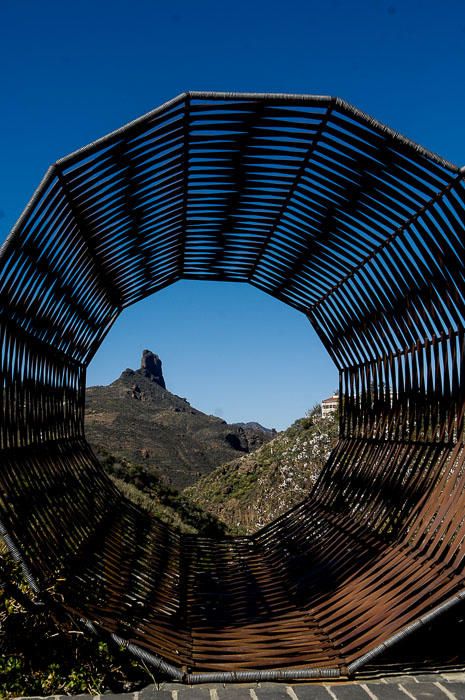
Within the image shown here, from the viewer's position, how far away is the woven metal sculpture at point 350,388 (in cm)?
422

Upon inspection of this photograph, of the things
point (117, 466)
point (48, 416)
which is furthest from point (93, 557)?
point (117, 466)

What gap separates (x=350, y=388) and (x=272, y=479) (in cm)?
1393

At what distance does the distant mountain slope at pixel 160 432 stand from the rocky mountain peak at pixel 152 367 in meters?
5.00

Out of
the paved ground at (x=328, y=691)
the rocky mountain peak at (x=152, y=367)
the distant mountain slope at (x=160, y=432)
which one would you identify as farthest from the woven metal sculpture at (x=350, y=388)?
the rocky mountain peak at (x=152, y=367)

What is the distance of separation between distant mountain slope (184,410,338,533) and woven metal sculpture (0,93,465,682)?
9990mm

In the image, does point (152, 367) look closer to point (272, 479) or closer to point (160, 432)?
point (160, 432)

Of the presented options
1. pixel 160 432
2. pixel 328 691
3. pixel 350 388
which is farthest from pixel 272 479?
A: pixel 160 432

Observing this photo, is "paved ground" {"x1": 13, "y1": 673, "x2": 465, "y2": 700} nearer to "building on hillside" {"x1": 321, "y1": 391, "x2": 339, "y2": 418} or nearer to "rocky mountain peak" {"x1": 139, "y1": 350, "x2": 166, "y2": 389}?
"building on hillside" {"x1": 321, "y1": 391, "x2": 339, "y2": 418}

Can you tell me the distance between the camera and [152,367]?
70188 millimetres

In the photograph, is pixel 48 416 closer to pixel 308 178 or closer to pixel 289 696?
pixel 308 178

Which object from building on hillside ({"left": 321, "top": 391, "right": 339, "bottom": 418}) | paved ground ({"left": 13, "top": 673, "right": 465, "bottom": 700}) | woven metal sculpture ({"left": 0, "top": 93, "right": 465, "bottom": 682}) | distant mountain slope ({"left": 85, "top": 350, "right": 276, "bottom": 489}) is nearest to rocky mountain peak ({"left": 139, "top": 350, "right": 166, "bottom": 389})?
distant mountain slope ({"left": 85, "top": 350, "right": 276, "bottom": 489})

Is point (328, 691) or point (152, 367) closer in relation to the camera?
point (328, 691)

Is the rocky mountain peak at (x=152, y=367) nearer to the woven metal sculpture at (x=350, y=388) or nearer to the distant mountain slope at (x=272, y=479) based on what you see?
the distant mountain slope at (x=272, y=479)

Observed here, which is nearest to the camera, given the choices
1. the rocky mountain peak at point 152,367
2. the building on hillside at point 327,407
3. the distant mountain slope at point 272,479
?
the distant mountain slope at point 272,479
